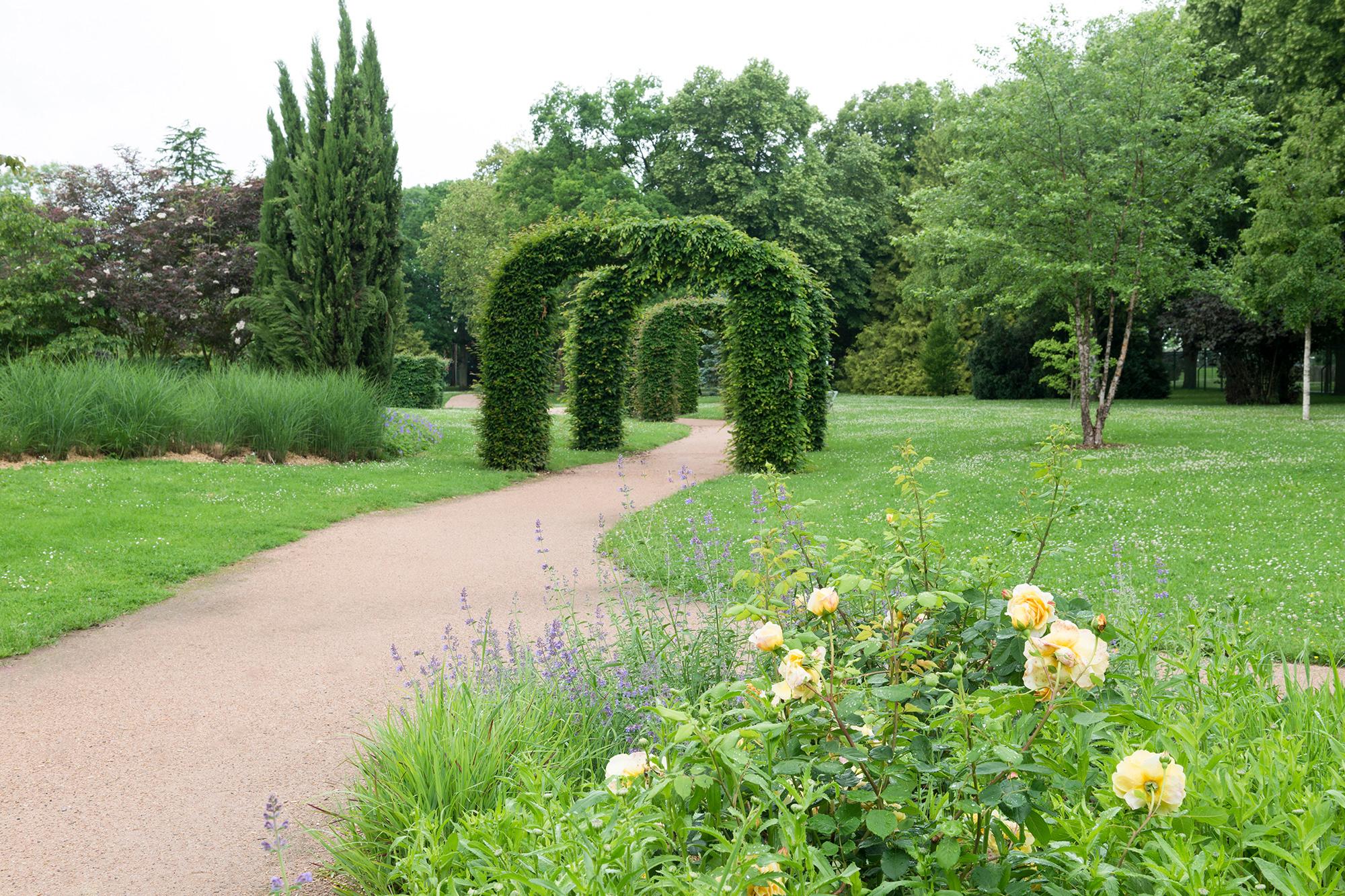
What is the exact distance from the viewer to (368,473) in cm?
1206

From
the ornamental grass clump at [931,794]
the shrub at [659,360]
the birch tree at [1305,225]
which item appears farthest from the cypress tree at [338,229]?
the birch tree at [1305,225]

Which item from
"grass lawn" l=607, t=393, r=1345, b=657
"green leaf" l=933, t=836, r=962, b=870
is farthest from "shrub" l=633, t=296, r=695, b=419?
"green leaf" l=933, t=836, r=962, b=870

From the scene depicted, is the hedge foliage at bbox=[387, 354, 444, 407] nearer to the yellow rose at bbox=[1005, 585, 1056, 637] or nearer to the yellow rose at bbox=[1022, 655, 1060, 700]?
the yellow rose at bbox=[1005, 585, 1056, 637]

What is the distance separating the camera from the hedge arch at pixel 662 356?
2273cm

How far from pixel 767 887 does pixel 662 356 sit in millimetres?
A: 22707

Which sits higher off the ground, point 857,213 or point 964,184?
point 857,213

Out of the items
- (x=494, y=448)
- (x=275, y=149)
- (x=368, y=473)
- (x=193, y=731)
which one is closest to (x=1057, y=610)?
(x=193, y=731)

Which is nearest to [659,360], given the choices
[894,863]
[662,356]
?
[662,356]

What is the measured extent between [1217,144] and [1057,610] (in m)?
14.7

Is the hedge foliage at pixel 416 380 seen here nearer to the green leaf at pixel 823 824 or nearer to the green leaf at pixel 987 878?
the green leaf at pixel 823 824

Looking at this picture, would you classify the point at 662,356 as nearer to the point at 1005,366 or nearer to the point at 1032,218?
the point at 1032,218

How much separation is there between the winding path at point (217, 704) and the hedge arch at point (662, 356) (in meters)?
14.1

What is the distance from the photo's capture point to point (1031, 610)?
193cm

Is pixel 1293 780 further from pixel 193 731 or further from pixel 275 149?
pixel 275 149
